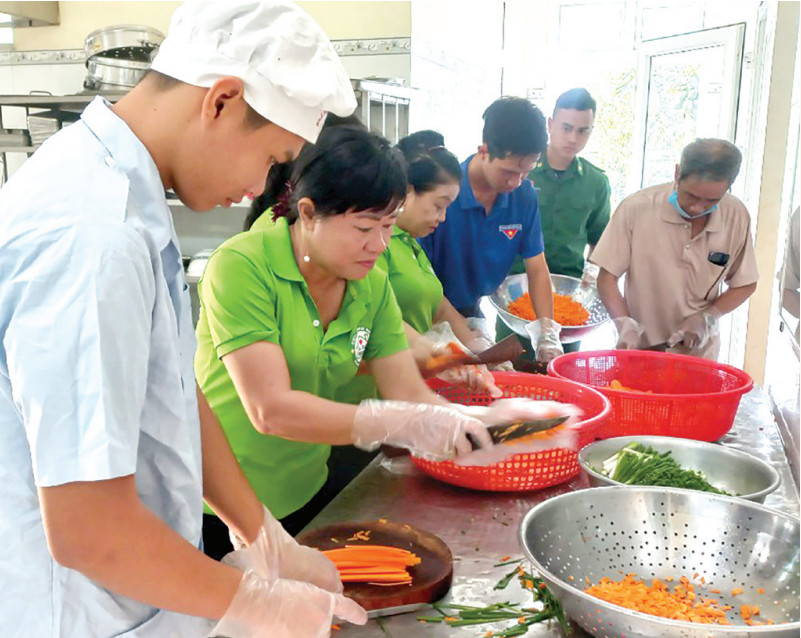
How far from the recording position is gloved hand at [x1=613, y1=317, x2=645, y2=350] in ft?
9.80

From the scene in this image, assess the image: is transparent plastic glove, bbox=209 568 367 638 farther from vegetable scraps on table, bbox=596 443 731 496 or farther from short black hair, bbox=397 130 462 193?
short black hair, bbox=397 130 462 193

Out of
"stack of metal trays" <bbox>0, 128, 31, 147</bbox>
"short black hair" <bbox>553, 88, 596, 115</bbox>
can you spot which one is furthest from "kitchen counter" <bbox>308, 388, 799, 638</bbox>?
"stack of metal trays" <bbox>0, 128, 31, 147</bbox>

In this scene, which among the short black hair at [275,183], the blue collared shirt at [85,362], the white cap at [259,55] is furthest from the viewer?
the short black hair at [275,183]

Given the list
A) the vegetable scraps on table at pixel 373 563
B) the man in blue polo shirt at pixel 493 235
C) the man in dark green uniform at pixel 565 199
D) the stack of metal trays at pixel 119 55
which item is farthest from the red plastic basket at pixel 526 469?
the stack of metal trays at pixel 119 55

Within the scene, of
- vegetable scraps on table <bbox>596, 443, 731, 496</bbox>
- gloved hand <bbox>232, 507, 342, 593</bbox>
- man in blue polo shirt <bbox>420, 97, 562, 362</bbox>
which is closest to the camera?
gloved hand <bbox>232, 507, 342, 593</bbox>

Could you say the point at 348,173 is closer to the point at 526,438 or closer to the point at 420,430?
the point at 420,430

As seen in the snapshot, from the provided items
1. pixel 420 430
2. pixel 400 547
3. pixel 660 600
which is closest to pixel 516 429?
pixel 420 430

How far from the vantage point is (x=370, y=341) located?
6.16ft

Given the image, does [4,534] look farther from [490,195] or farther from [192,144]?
[490,195]

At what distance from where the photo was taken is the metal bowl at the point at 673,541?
1.23 m

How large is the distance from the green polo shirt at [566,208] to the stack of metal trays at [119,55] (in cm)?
214

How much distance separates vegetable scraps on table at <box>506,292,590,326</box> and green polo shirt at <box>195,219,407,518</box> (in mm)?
1514

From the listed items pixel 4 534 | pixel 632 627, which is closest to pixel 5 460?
pixel 4 534

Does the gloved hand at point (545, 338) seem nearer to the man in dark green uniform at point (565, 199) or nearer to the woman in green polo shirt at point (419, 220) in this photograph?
the woman in green polo shirt at point (419, 220)
